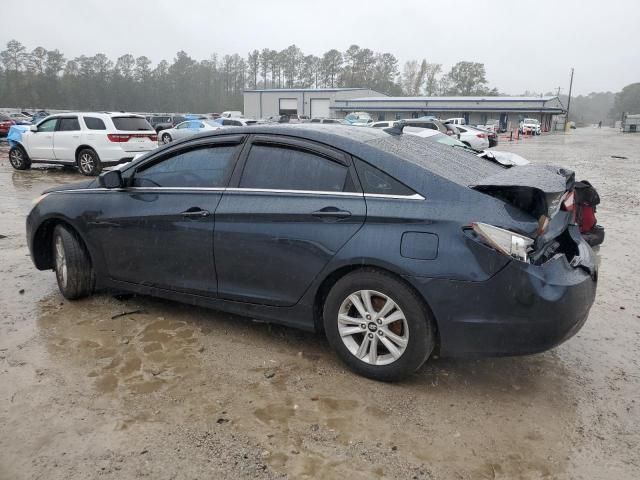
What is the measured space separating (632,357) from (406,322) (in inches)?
71.5

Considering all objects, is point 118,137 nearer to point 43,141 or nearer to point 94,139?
point 94,139

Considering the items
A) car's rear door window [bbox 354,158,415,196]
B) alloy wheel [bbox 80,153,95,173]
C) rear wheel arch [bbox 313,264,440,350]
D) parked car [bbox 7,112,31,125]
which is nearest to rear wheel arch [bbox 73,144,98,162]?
alloy wheel [bbox 80,153,95,173]

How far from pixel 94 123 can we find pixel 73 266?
33.6 feet

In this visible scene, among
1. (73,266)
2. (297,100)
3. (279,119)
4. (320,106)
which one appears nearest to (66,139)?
(279,119)

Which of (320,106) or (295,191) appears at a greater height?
(320,106)

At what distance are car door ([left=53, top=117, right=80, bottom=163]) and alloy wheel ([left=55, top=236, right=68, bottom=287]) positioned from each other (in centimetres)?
1006

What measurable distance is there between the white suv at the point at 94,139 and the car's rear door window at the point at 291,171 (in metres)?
10.6

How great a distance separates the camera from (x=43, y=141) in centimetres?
1427

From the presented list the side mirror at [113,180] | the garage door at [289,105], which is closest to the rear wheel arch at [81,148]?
the side mirror at [113,180]

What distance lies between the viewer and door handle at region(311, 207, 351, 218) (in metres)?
3.17

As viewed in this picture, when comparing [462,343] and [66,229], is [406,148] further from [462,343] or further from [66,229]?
[66,229]

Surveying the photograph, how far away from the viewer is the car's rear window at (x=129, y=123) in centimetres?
1330

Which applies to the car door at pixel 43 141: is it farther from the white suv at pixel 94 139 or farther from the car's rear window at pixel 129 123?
the car's rear window at pixel 129 123

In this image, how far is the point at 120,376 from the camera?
129 inches
